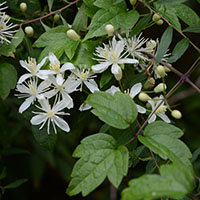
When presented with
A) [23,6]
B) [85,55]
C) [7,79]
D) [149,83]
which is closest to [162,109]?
[149,83]

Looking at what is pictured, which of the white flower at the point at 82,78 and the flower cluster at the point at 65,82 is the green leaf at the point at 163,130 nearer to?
the flower cluster at the point at 65,82

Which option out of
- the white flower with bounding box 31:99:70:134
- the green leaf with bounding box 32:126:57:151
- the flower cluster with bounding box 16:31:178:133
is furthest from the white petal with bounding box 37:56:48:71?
the green leaf with bounding box 32:126:57:151

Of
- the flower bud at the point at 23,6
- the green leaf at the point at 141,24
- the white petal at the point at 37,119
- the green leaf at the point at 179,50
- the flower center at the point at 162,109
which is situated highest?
the green leaf at the point at 141,24

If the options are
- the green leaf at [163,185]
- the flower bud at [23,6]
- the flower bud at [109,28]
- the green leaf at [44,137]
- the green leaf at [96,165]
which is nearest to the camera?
the green leaf at [163,185]

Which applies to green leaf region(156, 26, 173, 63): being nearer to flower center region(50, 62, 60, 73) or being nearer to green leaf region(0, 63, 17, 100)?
flower center region(50, 62, 60, 73)

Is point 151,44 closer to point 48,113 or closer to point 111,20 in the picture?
point 111,20

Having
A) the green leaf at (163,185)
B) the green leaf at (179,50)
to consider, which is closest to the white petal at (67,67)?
the green leaf at (179,50)

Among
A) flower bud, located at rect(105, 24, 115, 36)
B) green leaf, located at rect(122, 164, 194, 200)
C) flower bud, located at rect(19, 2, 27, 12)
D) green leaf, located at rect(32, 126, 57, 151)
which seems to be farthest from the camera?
flower bud, located at rect(19, 2, 27, 12)
